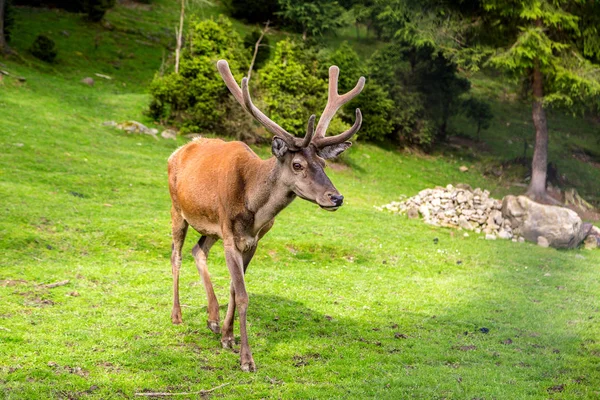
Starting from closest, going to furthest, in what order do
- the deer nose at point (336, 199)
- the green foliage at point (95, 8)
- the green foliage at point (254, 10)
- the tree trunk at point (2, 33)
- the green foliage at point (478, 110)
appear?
1. the deer nose at point (336, 199)
2. the tree trunk at point (2, 33)
3. the green foliage at point (478, 110)
4. the green foliage at point (95, 8)
5. the green foliage at point (254, 10)

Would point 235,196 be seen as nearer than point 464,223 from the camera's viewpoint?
Yes

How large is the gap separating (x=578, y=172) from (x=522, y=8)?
10627mm

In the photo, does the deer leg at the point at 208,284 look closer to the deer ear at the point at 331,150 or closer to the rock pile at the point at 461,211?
the deer ear at the point at 331,150

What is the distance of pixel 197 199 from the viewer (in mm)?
8852

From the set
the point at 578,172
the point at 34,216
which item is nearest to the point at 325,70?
the point at 578,172

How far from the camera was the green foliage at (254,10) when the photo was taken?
4778 cm

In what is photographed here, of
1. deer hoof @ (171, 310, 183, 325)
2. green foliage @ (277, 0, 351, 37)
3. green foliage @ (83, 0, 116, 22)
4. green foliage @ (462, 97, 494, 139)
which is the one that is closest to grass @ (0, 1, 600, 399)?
deer hoof @ (171, 310, 183, 325)

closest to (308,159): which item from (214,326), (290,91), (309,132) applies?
(309,132)

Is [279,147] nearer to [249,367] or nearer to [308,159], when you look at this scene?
[308,159]

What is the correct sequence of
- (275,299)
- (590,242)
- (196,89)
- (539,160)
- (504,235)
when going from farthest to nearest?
(539,160)
(196,89)
(590,242)
(504,235)
(275,299)

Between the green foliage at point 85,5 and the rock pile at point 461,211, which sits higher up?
the green foliage at point 85,5

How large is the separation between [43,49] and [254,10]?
1898 centimetres

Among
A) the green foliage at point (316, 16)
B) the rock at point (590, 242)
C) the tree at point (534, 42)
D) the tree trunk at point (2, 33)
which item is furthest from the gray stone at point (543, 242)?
the tree trunk at point (2, 33)

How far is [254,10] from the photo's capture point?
158 feet
